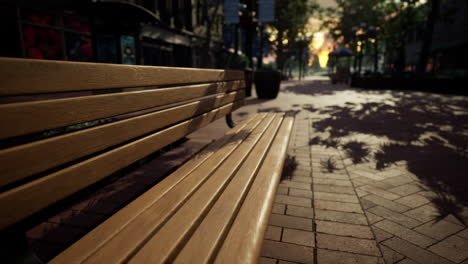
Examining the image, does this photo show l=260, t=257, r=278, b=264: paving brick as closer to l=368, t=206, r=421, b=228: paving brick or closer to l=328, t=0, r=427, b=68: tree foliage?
l=368, t=206, r=421, b=228: paving brick

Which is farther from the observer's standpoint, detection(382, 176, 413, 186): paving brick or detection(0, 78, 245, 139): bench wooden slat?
detection(382, 176, 413, 186): paving brick

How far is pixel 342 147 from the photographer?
12.5 ft

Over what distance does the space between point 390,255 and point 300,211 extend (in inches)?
24.8

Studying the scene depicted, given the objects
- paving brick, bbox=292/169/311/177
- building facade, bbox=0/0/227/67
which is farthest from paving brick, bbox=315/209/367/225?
building facade, bbox=0/0/227/67

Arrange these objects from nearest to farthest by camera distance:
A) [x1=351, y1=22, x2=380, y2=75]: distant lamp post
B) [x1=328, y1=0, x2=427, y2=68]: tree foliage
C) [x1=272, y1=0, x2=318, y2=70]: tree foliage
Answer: [x1=351, y1=22, x2=380, y2=75]: distant lamp post → [x1=272, y1=0, x2=318, y2=70]: tree foliage → [x1=328, y1=0, x2=427, y2=68]: tree foliage

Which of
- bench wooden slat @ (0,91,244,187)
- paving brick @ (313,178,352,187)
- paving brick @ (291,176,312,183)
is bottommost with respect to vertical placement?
paving brick @ (313,178,352,187)

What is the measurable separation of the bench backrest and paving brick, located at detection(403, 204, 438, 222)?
185cm

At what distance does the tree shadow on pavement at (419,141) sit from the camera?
2.58 meters

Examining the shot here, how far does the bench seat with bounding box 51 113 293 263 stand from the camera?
90cm

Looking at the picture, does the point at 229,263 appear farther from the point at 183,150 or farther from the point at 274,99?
the point at 274,99

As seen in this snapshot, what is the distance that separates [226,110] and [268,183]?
1.67 metres

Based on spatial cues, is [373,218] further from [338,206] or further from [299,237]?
[299,237]

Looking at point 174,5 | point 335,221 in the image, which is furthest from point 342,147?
point 174,5

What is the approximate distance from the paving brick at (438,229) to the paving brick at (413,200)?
0.25 metres
